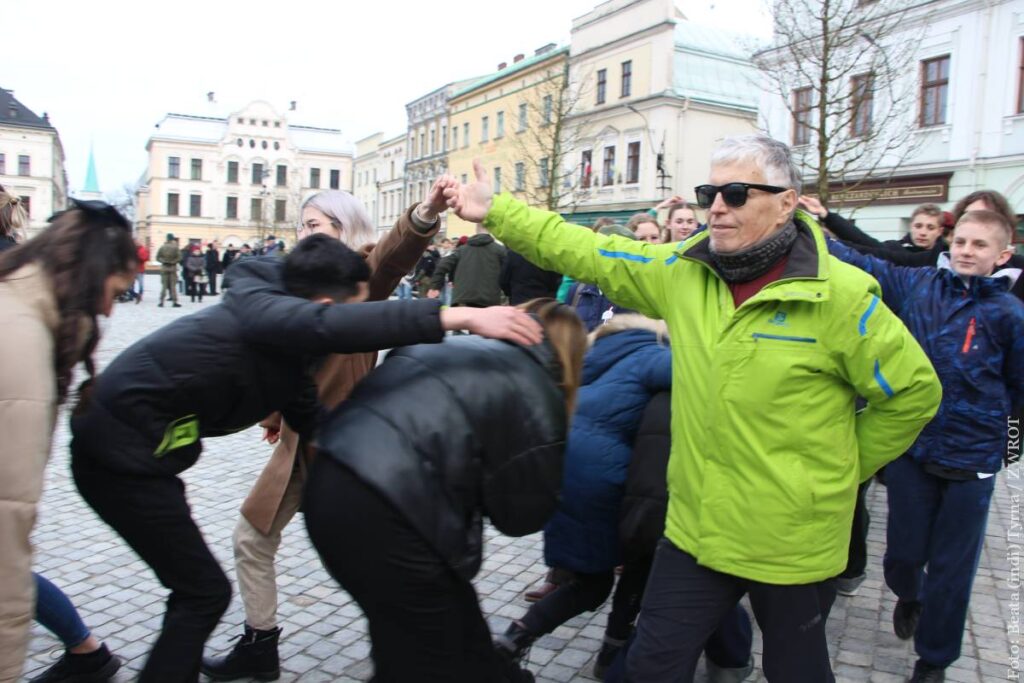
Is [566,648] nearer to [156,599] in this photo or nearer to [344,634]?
[344,634]

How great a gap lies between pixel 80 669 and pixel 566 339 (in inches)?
101

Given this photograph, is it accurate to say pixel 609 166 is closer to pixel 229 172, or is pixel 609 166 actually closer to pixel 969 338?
pixel 969 338

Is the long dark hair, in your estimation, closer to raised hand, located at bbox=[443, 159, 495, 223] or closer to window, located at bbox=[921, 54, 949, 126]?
raised hand, located at bbox=[443, 159, 495, 223]

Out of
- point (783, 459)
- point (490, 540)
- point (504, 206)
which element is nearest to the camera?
point (783, 459)

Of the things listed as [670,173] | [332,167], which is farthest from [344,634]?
[332,167]

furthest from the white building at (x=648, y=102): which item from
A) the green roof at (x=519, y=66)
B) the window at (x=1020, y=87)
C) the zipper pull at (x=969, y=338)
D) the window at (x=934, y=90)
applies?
the zipper pull at (x=969, y=338)

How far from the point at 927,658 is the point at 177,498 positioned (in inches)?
126

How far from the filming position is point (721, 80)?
1558 inches

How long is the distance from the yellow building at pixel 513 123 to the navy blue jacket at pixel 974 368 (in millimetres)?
32340

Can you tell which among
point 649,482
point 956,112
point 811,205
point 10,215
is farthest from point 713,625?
point 956,112

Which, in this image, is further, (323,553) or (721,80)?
(721,80)

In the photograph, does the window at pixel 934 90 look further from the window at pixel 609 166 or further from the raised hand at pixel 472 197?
the raised hand at pixel 472 197

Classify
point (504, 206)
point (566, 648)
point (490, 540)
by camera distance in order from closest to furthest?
1. point (504, 206)
2. point (566, 648)
3. point (490, 540)

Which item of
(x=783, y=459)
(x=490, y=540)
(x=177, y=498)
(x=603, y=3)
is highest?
(x=603, y=3)
